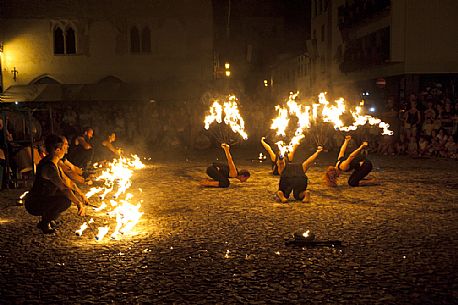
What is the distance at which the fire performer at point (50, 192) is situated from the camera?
8234mm

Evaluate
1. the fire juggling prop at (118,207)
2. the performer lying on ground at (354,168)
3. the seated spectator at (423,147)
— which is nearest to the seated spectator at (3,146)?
the fire juggling prop at (118,207)

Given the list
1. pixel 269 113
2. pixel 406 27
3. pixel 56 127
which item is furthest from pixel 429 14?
pixel 56 127

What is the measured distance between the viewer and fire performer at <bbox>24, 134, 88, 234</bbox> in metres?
8.23

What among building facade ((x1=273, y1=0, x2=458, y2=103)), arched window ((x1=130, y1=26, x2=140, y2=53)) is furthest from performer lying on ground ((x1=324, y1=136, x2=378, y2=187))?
arched window ((x1=130, y1=26, x2=140, y2=53))

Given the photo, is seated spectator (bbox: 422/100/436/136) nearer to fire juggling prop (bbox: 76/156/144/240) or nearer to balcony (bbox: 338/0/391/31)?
balcony (bbox: 338/0/391/31)

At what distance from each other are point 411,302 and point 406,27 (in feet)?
71.4

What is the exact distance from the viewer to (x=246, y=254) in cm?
686

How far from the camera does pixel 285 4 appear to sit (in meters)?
53.4

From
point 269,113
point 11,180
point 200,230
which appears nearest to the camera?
point 200,230

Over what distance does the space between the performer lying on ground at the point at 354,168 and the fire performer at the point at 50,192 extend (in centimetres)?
635

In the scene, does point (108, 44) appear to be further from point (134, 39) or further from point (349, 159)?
point (349, 159)

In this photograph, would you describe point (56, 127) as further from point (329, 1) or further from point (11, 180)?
point (329, 1)

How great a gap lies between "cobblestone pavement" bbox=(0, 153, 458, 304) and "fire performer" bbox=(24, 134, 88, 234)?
314 millimetres

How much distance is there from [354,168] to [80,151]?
7.92m
